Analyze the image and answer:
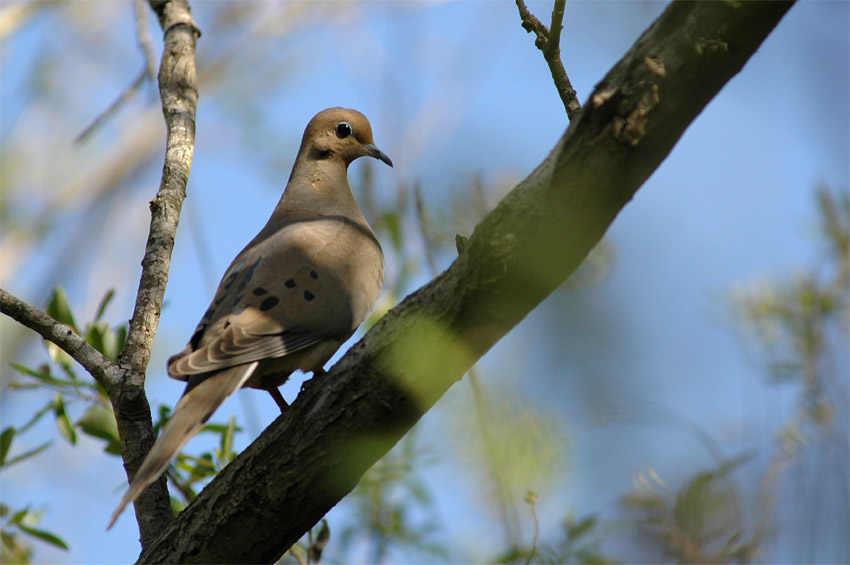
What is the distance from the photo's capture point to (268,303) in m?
3.43

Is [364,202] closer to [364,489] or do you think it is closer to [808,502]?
[364,489]

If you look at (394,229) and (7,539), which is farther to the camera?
(394,229)

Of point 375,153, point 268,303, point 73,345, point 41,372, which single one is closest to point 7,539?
point 41,372

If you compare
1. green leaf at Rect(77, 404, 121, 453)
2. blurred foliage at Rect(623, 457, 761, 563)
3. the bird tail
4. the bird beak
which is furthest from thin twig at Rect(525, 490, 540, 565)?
the bird beak

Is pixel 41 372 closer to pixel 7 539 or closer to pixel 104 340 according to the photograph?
pixel 104 340

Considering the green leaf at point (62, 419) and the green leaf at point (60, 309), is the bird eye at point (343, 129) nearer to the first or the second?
the green leaf at point (60, 309)

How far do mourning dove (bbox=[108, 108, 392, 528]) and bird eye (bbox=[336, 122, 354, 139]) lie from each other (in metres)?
0.54

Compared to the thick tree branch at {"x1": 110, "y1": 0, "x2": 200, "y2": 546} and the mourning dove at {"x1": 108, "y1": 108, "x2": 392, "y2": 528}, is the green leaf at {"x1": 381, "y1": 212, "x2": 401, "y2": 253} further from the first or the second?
the thick tree branch at {"x1": 110, "y1": 0, "x2": 200, "y2": 546}

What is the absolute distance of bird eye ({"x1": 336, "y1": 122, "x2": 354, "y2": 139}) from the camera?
4.92 m

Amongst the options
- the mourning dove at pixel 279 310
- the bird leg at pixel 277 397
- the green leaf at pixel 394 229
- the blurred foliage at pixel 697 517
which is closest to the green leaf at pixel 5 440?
the mourning dove at pixel 279 310

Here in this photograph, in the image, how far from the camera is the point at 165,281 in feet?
10.6

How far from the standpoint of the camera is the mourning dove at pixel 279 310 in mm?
2971

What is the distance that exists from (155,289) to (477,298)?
1413 millimetres

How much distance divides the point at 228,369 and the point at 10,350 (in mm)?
7255
